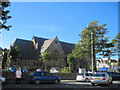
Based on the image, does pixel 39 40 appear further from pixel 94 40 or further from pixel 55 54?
pixel 94 40

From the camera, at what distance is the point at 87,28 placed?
34.2m

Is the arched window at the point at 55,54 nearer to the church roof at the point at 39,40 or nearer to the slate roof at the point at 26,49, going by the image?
the slate roof at the point at 26,49

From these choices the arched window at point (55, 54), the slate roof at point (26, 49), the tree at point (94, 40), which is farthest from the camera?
the arched window at point (55, 54)

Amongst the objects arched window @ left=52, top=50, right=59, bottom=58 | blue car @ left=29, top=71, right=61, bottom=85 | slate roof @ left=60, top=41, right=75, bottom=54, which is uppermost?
slate roof @ left=60, top=41, right=75, bottom=54

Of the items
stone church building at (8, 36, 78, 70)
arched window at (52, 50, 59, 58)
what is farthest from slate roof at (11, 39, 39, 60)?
arched window at (52, 50, 59, 58)

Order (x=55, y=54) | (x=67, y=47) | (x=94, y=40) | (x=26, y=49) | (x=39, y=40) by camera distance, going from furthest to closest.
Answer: (x=67, y=47), (x=39, y=40), (x=55, y=54), (x=26, y=49), (x=94, y=40)

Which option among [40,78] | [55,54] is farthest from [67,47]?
[40,78]

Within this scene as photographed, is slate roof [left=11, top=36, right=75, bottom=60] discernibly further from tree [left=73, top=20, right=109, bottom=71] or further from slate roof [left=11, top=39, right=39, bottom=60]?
tree [left=73, top=20, right=109, bottom=71]

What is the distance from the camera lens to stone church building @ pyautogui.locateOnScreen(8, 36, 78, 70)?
195 ft

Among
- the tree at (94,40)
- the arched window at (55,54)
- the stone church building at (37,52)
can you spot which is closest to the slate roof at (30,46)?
the stone church building at (37,52)

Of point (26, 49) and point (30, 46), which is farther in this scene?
point (30, 46)

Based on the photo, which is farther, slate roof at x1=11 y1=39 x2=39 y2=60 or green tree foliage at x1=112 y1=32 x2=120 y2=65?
slate roof at x1=11 y1=39 x2=39 y2=60

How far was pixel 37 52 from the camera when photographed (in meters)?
66.6

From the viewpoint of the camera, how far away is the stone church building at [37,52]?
195 ft
